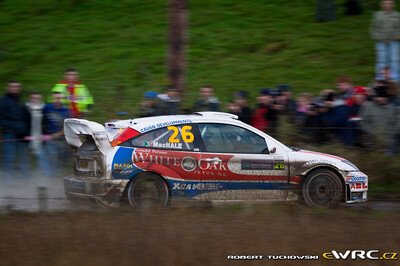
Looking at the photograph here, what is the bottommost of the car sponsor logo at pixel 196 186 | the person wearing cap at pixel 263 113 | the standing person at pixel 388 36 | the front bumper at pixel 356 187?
the front bumper at pixel 356 187

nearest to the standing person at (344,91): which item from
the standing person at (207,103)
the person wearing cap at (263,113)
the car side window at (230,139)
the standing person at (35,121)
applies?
the person wearing cap at (263,113)

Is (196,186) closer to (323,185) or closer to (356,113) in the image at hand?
(323,185)

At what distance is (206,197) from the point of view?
11805mm

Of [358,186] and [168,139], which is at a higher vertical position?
[168,139]

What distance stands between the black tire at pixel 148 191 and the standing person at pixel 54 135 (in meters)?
1.60

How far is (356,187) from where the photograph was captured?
12.2m

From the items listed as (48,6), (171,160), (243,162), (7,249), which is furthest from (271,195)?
(48,6)

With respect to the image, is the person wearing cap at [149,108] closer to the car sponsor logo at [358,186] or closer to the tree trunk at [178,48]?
the tree trunk at [178,48]

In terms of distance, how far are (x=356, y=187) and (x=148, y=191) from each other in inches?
122

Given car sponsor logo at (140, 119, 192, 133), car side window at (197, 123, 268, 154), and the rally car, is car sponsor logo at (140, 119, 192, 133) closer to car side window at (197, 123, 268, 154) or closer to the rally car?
the rally car

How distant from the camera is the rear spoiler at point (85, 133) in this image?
11.6 metres

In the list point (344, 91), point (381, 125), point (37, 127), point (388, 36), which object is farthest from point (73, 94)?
point (388, 36)

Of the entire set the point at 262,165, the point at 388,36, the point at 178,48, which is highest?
the point at 388,36

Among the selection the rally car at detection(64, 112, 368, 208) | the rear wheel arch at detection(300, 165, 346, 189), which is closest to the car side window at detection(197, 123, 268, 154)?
the rally car at detection(64, 112, 368, 208)
